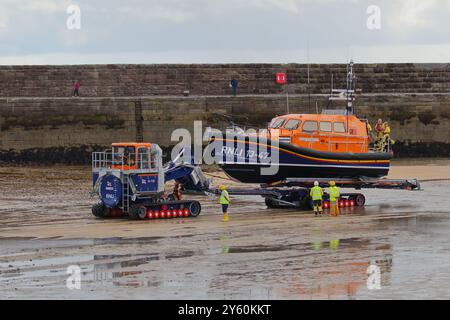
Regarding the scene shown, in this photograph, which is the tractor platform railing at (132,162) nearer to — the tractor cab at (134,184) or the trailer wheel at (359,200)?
the tractor cab at (134,184)

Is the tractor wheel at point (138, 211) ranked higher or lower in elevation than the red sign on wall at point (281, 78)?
lower

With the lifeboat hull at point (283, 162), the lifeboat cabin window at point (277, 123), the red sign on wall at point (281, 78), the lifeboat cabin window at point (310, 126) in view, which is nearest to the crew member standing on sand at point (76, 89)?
the red sign on wall at point (281, 78)

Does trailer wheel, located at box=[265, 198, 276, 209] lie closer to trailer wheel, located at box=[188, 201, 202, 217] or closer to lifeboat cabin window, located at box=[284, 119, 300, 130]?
lifeboat cabin window, located at box=[284, 119, 300, 130]

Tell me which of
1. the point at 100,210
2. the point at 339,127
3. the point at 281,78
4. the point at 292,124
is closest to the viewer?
the point at 100,210

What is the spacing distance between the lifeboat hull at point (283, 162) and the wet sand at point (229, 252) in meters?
0.77

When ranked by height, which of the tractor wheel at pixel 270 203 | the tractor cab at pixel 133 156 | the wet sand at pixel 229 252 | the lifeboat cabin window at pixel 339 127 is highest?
the lifeboat cabin window at pixel 339 127

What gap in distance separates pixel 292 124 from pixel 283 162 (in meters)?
1.09

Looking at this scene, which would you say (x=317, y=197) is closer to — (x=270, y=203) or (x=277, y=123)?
(x=270, y=203)

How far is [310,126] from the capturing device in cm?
2242

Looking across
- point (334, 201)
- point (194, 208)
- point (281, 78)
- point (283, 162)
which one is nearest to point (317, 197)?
point (334, 201)

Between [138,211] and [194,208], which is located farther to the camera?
[194,208]

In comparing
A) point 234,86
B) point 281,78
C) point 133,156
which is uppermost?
point 281,78

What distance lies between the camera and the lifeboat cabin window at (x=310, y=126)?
22344 millimetres

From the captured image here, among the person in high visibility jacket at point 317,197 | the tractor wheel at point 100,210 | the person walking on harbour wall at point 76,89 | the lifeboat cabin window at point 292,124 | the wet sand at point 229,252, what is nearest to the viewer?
the wet sand at point 229,252
